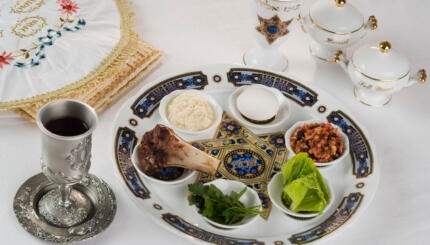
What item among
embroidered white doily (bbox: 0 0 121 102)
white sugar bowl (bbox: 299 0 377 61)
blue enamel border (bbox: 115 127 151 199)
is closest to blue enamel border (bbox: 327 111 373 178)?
white sugar bowl (bbox: 299 0 377 61)

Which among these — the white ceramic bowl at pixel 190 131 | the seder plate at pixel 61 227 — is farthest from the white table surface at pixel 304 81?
the white ceramic bowl at pixel 190 131

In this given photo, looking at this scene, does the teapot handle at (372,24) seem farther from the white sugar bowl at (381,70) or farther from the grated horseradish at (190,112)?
the grated horseradish at (190,112)

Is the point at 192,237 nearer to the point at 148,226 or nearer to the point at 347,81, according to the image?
the point at 148,226

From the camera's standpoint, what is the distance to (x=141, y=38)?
1.64 m

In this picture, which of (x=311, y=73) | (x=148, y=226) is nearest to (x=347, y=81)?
(x=311, y=73)

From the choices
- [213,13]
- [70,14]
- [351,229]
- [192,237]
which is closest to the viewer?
[192,237]

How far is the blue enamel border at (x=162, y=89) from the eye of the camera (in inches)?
55.5

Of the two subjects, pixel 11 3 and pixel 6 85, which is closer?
pixel 6 85

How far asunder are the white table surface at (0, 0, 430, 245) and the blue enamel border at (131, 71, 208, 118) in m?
0.08

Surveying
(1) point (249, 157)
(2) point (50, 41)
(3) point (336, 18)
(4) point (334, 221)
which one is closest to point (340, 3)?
(3) point (336, 18)

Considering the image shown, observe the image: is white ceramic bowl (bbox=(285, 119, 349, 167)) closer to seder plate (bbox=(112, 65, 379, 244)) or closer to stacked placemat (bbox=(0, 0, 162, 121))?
seder plate (bbox=(112, 65, 379, 244))

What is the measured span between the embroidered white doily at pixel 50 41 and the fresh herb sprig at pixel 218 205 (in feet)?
1.34

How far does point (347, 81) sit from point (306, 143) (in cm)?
35

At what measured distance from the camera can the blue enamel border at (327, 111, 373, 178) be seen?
1354 millimetres
